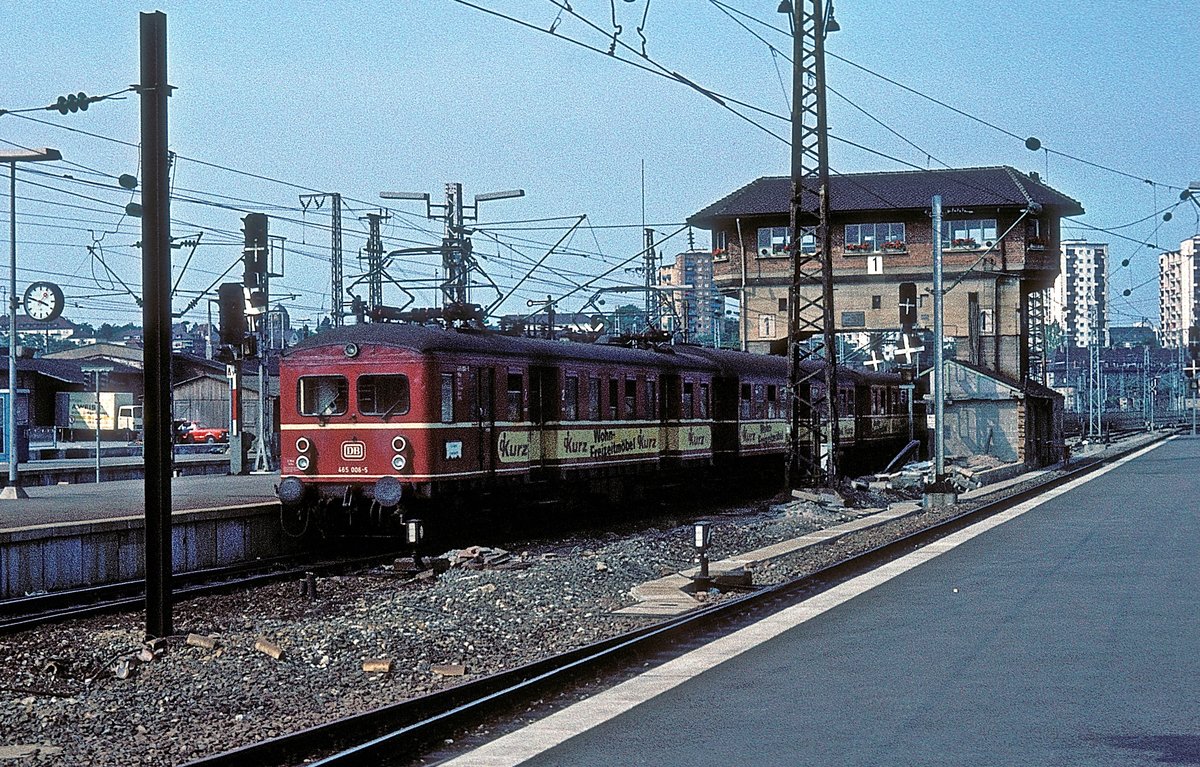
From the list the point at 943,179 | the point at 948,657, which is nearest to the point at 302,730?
the point at 948,657

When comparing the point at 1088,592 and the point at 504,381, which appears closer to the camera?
the point at 1088,592

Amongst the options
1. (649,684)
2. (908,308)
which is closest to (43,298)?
(908,308)

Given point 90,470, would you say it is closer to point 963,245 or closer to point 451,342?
point 451,342

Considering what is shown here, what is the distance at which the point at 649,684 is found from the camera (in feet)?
34.7

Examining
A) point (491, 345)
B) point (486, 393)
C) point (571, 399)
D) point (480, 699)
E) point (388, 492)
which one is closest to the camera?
point (480, 699)

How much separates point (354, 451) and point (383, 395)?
2.95 ft

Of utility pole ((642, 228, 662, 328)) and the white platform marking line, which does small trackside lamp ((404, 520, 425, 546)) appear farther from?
utility pole ((642, 228, 662, 328))

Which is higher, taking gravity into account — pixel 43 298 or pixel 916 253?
pixel 916 253

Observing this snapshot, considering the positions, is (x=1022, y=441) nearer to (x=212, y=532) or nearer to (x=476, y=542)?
(x=476, y=542)

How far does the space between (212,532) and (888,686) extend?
43.5ft

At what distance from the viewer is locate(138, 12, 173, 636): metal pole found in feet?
42.6

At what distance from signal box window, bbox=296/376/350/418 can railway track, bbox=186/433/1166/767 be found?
7908mm

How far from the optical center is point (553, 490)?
945 inches

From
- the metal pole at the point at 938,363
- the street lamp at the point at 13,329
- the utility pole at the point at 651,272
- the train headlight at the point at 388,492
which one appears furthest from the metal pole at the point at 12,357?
the utility pole at the point at 651,272
